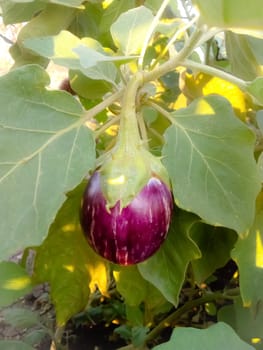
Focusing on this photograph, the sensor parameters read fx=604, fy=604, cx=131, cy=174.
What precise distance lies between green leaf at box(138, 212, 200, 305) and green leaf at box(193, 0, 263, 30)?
8.3 inches

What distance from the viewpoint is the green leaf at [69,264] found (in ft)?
2.02

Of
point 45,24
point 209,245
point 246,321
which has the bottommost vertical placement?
point 246,321

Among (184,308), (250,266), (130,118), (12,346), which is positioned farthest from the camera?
(184,308)

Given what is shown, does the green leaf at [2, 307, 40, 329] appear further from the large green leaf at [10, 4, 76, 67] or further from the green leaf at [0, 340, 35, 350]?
the large green leaf at [10, 4, 76, 67]

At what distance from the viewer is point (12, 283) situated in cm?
72

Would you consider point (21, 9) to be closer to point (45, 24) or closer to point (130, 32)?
point (45, 24)

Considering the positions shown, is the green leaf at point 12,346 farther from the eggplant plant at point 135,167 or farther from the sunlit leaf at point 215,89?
the sunlit leaf at point 215,89

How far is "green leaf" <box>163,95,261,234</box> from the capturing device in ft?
1.69

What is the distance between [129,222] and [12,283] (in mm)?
300

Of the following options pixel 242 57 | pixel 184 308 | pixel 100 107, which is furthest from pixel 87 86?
pixel 184 308

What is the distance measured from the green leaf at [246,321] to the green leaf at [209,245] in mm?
67

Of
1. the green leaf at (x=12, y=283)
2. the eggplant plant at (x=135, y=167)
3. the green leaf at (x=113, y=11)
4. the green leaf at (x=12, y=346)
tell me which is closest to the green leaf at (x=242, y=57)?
the eggplant plant at (x=135, y=167)

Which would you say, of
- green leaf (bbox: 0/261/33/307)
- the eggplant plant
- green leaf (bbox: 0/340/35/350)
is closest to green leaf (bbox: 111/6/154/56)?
the eggplant plant

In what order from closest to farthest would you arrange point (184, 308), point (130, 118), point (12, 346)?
1. point (130, 118)
2. point (12, 346)
3. point (184, 308)
